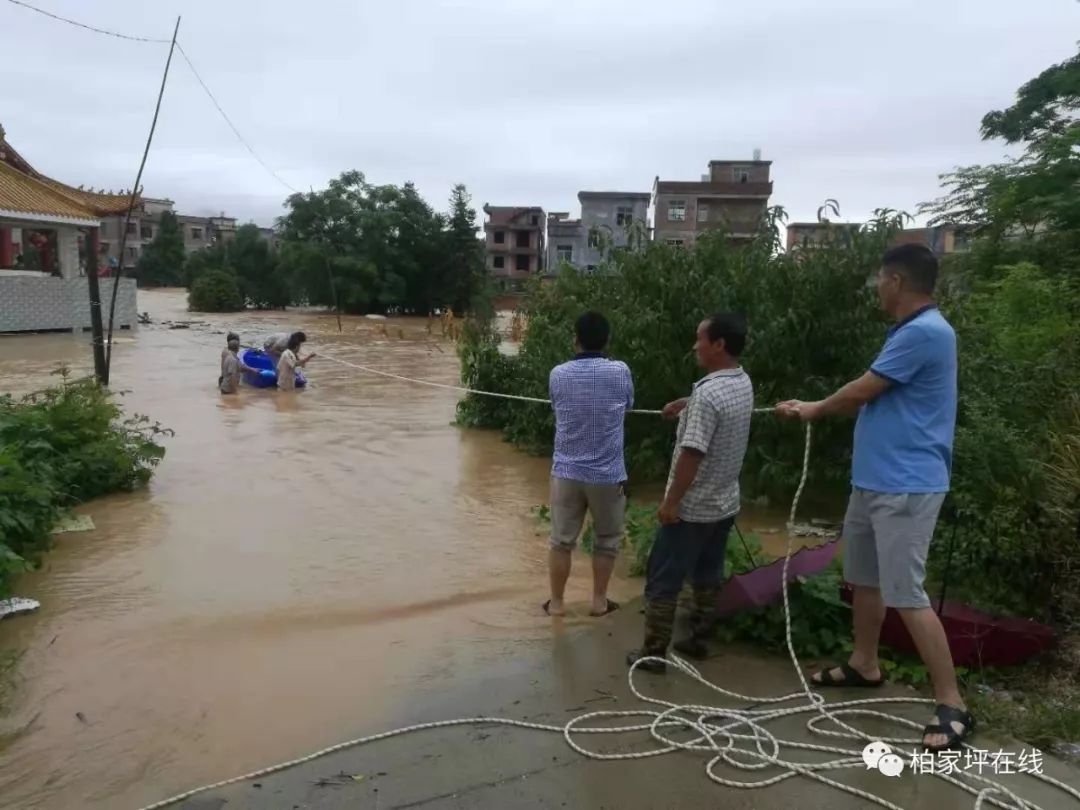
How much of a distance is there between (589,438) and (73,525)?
456 cm

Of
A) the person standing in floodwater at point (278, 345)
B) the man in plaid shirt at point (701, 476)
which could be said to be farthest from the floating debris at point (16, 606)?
the person standing in floodwater at point (278, 345)

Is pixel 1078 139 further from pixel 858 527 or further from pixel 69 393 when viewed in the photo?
pixel 69 393

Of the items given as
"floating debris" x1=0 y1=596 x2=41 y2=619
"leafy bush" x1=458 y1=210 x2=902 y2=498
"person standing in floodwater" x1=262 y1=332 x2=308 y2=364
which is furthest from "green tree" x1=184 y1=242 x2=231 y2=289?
"floating debris" x1=0 y1=596 x2=41 y2=619

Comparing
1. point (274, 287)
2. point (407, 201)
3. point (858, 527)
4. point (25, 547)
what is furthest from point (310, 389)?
point (274, 287)

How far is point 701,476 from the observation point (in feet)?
12.7

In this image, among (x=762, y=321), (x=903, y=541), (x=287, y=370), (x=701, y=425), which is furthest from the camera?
(x=287, y=370)

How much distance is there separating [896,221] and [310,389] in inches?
449

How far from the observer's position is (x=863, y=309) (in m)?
6.82

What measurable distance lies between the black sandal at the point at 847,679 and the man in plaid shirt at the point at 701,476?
54 centimetres

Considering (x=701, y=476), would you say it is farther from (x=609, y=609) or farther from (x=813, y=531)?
(x=813, y=531)

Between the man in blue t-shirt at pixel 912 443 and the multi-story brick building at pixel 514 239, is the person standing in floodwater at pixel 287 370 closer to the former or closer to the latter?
the man in blue t-shirt at pixel 912 443

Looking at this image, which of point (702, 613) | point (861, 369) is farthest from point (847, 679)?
point (861, 369)

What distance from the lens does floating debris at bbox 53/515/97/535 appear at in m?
6.75

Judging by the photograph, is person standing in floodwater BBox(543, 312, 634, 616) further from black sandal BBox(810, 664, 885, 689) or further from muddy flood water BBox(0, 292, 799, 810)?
black sandal BBox(810, 664, 885, 689)
